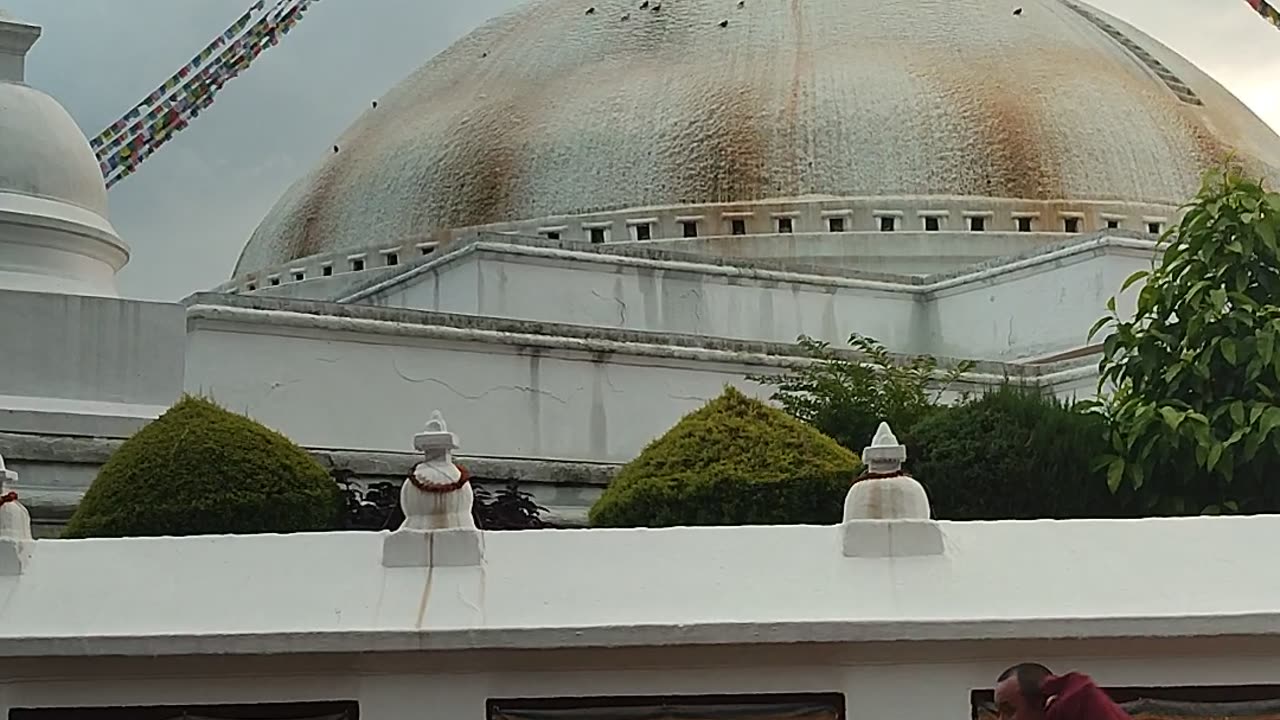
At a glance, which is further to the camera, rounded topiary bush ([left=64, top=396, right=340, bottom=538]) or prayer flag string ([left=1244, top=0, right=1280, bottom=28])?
prayer flag string ([left=1244, top=0, right=1280, bottom=28])

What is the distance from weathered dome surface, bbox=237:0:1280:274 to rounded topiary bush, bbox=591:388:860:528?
39.5 ft

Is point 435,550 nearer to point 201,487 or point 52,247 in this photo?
point 201,487

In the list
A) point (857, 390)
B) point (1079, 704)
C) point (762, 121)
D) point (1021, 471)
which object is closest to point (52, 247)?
point (857, 390)

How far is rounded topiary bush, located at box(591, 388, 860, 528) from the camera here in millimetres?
10555

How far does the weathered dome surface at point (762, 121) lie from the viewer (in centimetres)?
2312

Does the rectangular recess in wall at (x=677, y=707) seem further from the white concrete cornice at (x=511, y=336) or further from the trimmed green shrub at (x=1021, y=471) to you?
the white concrete cornice at (x=511, y=336)

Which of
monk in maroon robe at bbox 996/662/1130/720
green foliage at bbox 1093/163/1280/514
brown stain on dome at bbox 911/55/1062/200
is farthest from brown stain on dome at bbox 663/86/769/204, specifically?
monk in maroon robe at bbox 996/662/1130/720

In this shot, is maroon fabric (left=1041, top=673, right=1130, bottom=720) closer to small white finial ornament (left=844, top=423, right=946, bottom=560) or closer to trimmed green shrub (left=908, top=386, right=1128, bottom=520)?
small white finial ornament (left=844, top=423, right=946, bottom=560)

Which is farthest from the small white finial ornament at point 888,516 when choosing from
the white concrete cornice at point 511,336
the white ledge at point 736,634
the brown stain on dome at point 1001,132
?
the brown stain on dome at point 1001,132

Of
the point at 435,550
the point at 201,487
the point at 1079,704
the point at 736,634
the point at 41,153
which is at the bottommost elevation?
the point at 1079,704

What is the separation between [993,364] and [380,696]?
12689 millimetres

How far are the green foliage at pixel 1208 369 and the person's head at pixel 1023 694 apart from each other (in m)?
6.14

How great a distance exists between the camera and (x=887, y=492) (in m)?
7.79

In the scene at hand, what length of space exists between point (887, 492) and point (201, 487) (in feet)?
12.9
